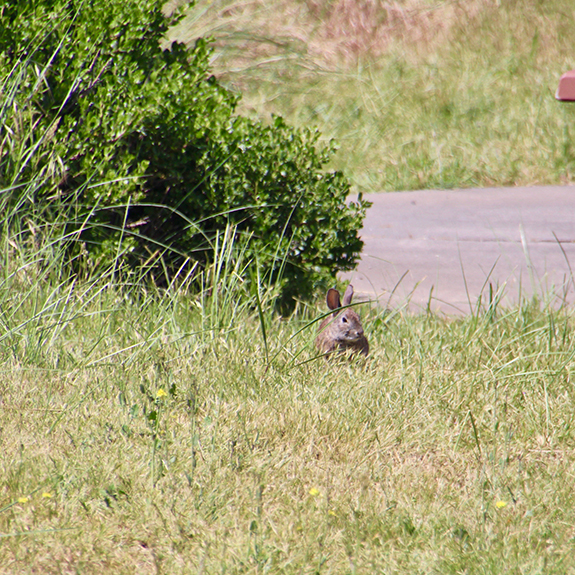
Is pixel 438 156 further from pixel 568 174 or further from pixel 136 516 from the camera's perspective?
pixel 136 516

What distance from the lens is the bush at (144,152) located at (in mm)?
4508

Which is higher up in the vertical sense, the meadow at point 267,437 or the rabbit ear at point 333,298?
the rabbit ear at point 333,298

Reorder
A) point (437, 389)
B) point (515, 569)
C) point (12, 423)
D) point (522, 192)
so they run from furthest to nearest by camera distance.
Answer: point (522, 192), point (437, 389), point (12, 423), point (515, 569)

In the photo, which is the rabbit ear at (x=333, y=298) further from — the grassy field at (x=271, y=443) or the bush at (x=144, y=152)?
the bush at (x=144, y=152)

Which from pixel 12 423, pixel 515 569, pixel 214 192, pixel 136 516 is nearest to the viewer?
pixel 515 569

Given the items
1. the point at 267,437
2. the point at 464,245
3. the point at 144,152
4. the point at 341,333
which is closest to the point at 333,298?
the point at 341,333

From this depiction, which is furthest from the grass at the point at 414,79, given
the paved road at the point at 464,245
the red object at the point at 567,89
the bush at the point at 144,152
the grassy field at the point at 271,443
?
the red object at the point at 567,89

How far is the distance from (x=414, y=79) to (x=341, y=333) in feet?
24.1

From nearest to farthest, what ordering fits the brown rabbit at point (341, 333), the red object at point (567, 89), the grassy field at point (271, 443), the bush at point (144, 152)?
the grassy field at point (271, 443)
the red object at point (567, 89)
the brown rabbit at point (341, 333)
the bush at point (144, 152)

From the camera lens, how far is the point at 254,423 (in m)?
3.37

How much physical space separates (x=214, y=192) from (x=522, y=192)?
4301 mm

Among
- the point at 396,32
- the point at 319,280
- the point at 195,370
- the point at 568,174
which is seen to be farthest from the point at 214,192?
the point at 396,32

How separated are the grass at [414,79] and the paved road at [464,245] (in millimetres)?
592

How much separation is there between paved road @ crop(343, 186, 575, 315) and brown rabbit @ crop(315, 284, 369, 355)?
3.68 ft
